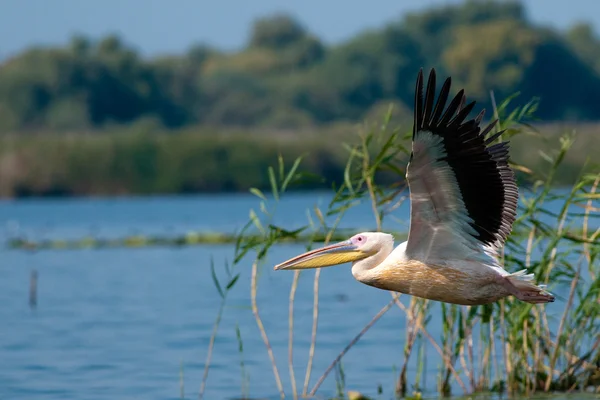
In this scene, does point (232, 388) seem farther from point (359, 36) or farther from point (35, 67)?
point (359, 36)

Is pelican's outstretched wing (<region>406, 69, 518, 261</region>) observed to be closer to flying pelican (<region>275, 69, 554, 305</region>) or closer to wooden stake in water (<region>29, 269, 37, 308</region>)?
flying pelican (<region>275, 69, 554, 305</region>)

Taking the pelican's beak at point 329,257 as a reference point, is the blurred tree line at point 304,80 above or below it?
above

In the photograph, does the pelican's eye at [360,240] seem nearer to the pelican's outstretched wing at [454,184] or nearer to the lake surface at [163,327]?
the pelican's outstretched wing at [454,184]

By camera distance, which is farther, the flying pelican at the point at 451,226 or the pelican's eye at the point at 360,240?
the pelican's eye at the point at 360,240

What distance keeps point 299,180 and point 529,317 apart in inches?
68.5

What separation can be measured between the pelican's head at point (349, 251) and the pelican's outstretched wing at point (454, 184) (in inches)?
9.5

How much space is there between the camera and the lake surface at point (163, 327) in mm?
11688

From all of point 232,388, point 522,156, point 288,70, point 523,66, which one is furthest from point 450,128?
point 288,70

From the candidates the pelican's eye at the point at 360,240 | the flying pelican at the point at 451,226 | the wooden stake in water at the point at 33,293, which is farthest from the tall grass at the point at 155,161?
the flying pelican at the point at 451,226

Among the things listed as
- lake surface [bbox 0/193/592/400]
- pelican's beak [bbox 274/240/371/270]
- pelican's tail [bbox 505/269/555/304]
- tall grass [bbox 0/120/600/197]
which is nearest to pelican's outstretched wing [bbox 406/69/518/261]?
pelican's tail [bbox 505/269/555/304]

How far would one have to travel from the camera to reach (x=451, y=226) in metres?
7.11

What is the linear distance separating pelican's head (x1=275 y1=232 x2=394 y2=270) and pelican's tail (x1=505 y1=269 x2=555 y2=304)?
72cm

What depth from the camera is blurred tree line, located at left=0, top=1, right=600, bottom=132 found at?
75.9 meters

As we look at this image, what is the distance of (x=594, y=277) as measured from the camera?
29.2 ft
